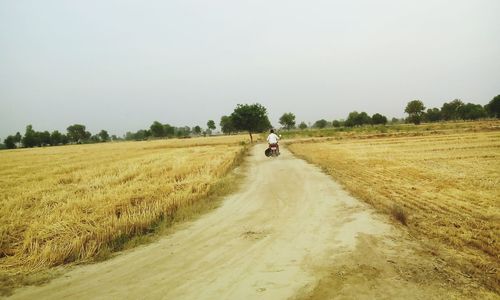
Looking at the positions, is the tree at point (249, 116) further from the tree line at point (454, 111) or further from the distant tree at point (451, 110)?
the distant tree at point (451, 110)

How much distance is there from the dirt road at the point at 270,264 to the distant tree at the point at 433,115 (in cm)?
15826

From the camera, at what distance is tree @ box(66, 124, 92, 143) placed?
159125mm

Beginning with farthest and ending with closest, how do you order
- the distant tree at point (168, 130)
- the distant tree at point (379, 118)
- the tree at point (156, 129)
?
the distant tree at point (168, 130) < the tree at point (156, 129) < the distant tree at point (379, 118)

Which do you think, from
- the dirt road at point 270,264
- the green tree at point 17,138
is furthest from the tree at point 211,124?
the dirt road at point 270,264

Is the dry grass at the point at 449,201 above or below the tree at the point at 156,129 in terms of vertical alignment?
below

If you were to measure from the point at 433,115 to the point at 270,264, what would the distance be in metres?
163

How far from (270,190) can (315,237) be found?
584cm

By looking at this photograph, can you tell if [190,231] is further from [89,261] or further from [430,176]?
[430,176]

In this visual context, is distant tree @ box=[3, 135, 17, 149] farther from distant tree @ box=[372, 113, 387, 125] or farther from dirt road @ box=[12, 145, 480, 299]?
dirt road @ box=[12, 145, 480, 299]

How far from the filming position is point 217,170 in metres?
18.8

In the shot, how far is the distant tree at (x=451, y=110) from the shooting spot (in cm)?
13598

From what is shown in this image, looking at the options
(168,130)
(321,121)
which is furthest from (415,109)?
(168,130)

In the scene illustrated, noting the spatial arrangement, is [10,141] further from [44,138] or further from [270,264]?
[270,264]

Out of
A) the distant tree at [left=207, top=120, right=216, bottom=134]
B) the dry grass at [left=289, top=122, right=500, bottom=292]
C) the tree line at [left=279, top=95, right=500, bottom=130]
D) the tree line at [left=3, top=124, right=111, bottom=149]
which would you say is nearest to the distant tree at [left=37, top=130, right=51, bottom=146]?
the tree line at [left=3, top=124, right=111, bottom=149]
